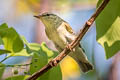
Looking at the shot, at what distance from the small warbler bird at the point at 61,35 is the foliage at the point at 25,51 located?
451 mm

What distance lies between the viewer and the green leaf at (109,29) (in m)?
0.65

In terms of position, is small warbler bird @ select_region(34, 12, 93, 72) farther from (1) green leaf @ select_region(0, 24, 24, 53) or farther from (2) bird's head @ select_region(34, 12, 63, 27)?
(1) green leaf @ select_region(0, 24, 24, 53)

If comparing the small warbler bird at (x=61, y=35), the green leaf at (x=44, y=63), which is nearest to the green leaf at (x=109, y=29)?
the green leaf at (x=44, y=63)

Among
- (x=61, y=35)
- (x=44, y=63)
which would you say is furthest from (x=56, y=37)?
(x=44, y=63)

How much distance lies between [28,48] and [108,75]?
4.58 ft

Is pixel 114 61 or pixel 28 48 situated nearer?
pixel 28 48

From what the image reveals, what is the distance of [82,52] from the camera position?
4.22 feet

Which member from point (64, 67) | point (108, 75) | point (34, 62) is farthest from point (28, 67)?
point (64, 67)

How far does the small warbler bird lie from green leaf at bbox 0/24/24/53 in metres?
0.51

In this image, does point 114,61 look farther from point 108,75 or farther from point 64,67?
point 64,67

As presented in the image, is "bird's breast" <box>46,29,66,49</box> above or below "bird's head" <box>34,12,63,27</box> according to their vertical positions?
below

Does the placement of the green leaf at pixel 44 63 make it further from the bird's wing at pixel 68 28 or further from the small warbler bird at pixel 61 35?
the bird's wing at pixel 68 28

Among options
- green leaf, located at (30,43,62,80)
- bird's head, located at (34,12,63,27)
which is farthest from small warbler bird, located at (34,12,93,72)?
green leaf, located at (30,43,62,80)

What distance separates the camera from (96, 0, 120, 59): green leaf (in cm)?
65
